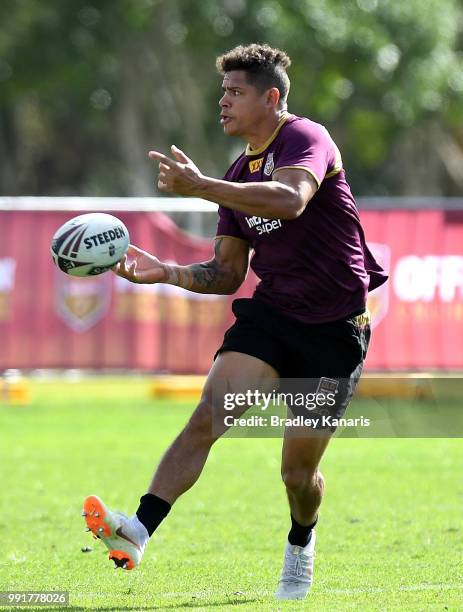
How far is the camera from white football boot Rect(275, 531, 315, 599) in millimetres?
6984

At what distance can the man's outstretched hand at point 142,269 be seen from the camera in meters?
7.12

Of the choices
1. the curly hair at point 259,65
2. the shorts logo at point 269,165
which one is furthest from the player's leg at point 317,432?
the curly hair at point 259,65

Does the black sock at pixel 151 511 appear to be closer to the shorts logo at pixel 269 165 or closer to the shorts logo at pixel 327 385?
the shorts logo at pixel 327 385

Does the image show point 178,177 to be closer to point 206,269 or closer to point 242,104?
point 242,104

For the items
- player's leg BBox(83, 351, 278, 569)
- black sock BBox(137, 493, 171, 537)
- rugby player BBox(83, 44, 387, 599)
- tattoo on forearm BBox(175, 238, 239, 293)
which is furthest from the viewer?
tattoo on forearm BBox(175, 238, 239, 293)

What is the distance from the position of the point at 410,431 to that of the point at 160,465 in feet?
25.0

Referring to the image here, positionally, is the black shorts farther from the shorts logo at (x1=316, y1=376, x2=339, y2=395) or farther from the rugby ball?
the rugby ball

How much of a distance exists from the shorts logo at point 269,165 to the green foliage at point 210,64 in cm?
2146

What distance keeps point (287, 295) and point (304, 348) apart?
0.97 feet

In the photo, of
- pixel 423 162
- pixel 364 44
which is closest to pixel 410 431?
pixel 364 44

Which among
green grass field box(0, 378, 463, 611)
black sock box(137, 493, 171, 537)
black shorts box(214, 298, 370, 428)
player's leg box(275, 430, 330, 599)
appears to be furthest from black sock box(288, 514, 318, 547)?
black sock box(137, 493, 171, 537)

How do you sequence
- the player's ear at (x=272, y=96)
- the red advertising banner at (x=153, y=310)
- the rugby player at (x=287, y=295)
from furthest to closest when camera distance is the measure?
the red advertising banner at (x=153, y=310) → the player's ear at (x=272, y=96) → the rugby player at (x=287, y=295)

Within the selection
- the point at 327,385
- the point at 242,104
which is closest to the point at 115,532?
the point at 327,385

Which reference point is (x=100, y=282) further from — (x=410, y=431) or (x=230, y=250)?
(x=230, y=250)
